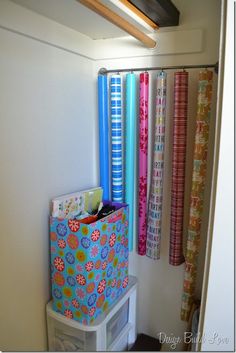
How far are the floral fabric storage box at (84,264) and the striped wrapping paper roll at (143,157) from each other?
17 centimetres

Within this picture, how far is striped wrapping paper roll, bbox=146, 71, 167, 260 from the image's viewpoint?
3.76 ft

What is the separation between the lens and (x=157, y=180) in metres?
1.20

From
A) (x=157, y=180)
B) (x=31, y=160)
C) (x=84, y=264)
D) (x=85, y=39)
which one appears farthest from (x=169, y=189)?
(x=85, y=39)

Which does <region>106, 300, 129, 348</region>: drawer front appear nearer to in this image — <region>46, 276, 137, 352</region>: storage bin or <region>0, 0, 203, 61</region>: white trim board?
<region>46, 276, 137, 352</region>: storage bin

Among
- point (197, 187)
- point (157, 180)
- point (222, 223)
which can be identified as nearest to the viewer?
point (222, 223)

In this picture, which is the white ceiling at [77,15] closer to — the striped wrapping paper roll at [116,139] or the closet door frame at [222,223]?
the striped wrapping paper roll at [116,139]

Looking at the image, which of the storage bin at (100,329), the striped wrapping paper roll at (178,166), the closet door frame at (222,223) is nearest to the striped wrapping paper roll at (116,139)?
the striped wrapping paper roll at (178,166)

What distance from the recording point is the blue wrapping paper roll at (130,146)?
121 cm

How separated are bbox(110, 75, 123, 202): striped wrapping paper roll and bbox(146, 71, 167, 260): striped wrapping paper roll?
164 millimetres

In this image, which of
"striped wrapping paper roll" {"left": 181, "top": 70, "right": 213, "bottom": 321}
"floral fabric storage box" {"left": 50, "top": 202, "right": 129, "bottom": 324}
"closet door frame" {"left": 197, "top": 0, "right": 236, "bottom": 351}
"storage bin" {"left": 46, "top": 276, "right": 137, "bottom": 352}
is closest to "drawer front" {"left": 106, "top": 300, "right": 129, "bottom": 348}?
"storage bin" {"left": 46, "top": 276, "right": 137, "bottom": 352}

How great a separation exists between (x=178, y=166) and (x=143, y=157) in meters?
0.17

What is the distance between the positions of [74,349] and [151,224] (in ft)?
2.02

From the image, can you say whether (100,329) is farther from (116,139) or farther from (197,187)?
(116,139)

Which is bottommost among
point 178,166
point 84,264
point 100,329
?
point 100,329
